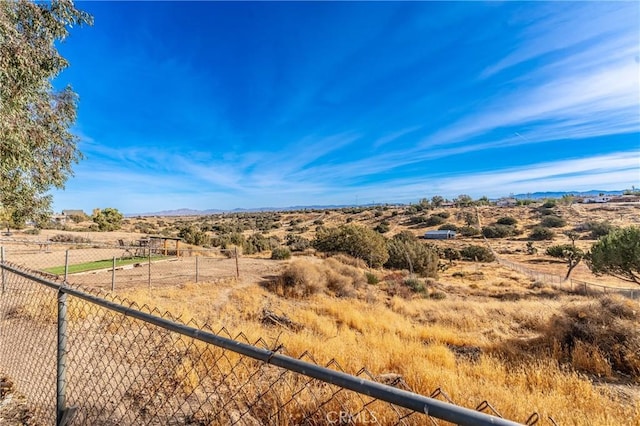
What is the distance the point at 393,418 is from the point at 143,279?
15.7 meters

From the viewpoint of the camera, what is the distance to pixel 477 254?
136ft


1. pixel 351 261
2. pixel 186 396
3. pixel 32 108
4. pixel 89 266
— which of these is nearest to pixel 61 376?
pixel 186 396

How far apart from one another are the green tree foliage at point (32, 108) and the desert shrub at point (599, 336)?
14.1m

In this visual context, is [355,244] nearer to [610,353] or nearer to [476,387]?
[610,353]

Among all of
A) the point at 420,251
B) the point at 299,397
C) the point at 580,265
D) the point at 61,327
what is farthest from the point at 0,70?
the point at 580,265

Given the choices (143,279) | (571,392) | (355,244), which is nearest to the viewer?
(571,392)

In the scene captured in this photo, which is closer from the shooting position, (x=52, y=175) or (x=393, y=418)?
(x=393, y=418)

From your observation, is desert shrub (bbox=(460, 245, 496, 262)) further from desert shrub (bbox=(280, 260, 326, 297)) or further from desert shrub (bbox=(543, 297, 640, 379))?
desert shrub (bbox=(543, 297, 640, 379))

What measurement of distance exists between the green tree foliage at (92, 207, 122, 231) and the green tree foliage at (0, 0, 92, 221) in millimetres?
39532

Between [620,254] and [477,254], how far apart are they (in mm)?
21350

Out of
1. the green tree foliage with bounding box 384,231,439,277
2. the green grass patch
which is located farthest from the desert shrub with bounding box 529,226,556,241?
the green grass patch

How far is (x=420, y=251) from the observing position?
2972 centimetres

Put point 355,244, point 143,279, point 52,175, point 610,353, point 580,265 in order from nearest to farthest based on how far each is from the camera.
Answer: point 610,353, point 52,175, point 143,279, point 355,244, point 580,265

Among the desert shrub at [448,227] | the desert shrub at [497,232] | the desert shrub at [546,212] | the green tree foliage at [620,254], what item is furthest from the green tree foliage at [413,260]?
the desert shrub at [546,212]
